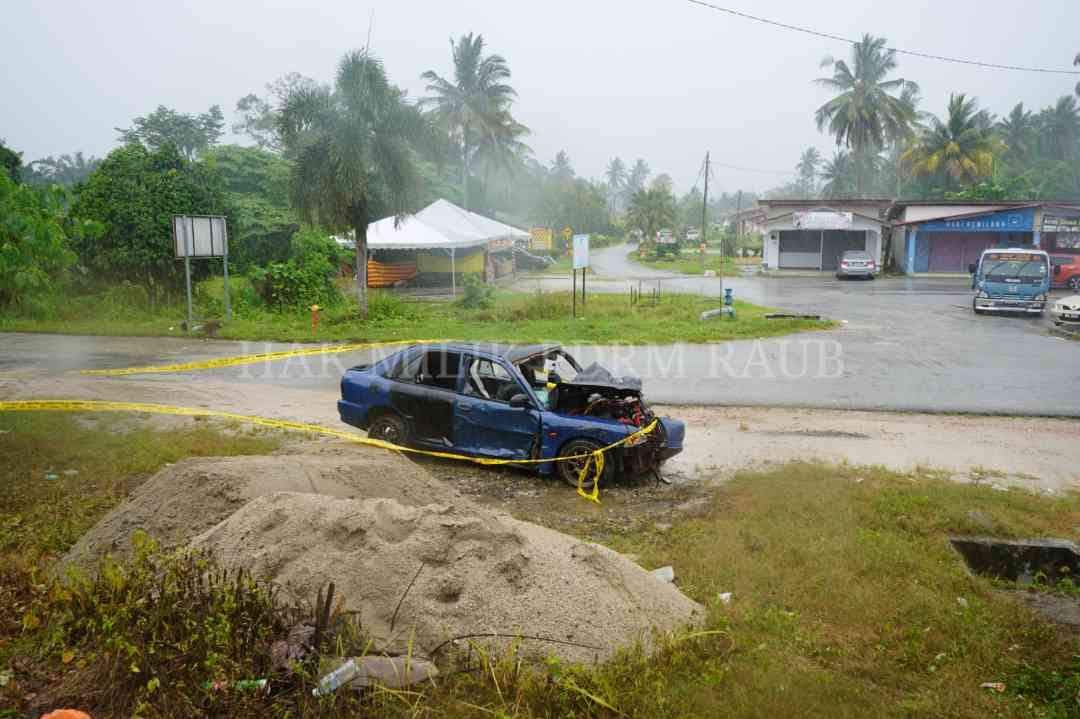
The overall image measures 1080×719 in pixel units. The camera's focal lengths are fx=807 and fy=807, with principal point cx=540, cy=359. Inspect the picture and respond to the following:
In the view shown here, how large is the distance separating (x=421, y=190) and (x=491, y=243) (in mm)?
15867

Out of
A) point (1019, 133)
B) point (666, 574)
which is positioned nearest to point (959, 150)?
point (1019, 133)

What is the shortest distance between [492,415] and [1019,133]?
8300 centimetres

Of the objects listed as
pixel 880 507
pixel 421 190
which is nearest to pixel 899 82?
pixel 421 190

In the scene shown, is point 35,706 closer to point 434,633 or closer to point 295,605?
point 295,605

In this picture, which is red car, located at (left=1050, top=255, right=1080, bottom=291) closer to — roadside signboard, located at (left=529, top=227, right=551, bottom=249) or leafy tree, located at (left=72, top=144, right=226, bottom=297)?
roadside signboard, located at (left=529, top=227, right=551, bottom=249)

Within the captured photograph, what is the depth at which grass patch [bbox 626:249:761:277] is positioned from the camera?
47.6 m

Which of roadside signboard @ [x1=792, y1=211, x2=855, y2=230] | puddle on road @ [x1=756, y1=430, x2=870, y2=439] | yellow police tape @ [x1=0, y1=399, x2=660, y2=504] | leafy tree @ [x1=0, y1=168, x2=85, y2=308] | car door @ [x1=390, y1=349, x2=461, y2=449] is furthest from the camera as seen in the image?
roadside signboard @ [x1=792, y1=211, x2=855, y2=230]

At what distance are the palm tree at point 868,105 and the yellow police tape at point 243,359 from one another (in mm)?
53523

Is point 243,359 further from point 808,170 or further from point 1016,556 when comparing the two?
point 808,170

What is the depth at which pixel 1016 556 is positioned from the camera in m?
7.14

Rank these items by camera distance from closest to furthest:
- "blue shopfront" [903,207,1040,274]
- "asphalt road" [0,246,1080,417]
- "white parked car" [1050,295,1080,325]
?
"asphalt road" [0,246,1080,417] → "white parked car" [1050,295,1080,325] → "blue shopfront" [903,207,1040,274]

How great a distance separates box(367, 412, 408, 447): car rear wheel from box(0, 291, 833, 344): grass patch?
9823mm

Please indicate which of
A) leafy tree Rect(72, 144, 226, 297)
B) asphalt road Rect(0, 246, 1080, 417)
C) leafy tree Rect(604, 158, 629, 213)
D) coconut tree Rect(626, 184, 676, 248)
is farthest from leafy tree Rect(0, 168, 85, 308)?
leafy tree Rect(604, 158, 629, 213)

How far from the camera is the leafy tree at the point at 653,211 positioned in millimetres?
70250
